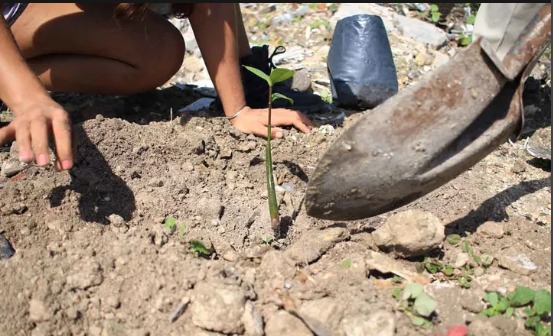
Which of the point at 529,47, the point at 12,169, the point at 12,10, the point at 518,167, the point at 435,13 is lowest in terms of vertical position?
the point at 435,13

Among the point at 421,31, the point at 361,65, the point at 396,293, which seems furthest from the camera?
the point at 421,31

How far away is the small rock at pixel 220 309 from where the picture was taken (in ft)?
4.67

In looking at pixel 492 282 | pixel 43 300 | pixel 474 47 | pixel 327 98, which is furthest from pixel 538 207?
pixel 43 300

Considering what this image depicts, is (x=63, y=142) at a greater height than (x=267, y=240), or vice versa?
(x=63, y=142)

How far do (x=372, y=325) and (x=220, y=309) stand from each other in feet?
1.15

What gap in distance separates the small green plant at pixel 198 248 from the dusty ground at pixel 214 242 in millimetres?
17

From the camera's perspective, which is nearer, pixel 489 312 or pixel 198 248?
pixel 489 312

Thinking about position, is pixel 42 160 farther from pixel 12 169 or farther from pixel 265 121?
pixel 265 121

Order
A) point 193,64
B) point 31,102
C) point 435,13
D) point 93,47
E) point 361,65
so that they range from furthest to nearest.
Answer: point 435,13 < point 193,64 < point 361,65 < point 93,47 < point 31,102

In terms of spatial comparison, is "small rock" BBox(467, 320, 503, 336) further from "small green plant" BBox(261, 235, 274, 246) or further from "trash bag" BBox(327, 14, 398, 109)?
"trash bag" BBox(327, 14, 398, 109)

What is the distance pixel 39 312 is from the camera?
1435 mm

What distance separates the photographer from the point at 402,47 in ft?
11.3

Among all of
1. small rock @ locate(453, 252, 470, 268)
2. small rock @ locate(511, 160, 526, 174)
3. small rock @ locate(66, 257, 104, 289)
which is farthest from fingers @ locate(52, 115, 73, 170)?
small rock @ locate(511, 160, 526, 174)

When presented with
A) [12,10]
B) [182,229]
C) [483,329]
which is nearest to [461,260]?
[483,329]
